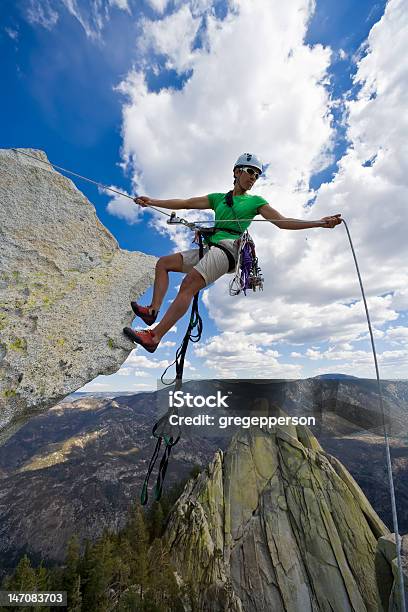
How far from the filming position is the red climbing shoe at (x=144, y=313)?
401 centimetres

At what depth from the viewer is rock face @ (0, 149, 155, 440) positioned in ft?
10.5

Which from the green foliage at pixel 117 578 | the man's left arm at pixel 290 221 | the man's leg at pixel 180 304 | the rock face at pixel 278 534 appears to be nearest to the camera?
the man's leg at pixel 180 304

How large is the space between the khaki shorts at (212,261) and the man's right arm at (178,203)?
34.7 inches

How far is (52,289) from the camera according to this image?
399cm

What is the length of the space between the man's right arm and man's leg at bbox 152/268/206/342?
145cm

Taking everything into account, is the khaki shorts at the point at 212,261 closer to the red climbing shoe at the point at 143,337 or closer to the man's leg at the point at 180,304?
the man's leg at the point at 180,304

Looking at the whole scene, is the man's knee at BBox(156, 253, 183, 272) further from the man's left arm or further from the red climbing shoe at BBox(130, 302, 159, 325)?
the man's left arm

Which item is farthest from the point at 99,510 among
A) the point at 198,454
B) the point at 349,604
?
the point at 349,604

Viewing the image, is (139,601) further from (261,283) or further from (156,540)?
(261,283)

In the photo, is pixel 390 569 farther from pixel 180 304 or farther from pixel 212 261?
pixel 212 261

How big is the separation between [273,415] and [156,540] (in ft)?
74.1

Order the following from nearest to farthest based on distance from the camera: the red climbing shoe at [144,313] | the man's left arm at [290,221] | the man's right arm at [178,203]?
the man's left arm at [290,221] < the red climbing shoe at [144,313] < the man's right arm at [178,203]

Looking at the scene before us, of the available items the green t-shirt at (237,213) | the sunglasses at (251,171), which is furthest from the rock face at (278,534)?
the sunglasses at (251,171)

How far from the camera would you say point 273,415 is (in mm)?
45812
